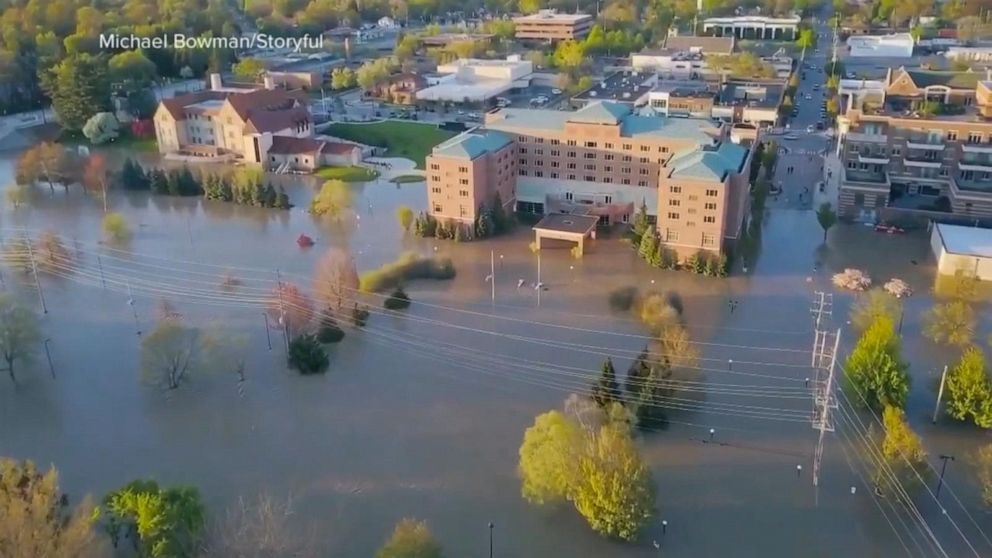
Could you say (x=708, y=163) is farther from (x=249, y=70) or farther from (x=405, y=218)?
(x=249, y=70)

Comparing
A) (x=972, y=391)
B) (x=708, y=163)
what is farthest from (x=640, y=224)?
(x=972, y=391)

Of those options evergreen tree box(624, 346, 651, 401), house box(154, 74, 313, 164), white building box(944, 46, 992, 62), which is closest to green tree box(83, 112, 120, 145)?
house box(154, 74, 313, 164)

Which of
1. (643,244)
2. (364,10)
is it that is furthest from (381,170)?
(364,10)

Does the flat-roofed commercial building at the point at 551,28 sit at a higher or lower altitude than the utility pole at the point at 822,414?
higher

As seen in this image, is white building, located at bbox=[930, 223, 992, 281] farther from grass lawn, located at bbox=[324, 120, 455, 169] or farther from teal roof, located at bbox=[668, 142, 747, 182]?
grass lawn, located at bbox=[324, 120, 455, 169]

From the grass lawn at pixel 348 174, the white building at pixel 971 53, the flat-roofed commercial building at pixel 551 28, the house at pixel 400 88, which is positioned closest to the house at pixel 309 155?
the grass lawn at pixel 348 174

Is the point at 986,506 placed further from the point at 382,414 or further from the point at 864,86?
the point at 864,86

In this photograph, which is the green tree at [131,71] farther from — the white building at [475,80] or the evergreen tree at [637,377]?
the evergreen tree at [637,377]
